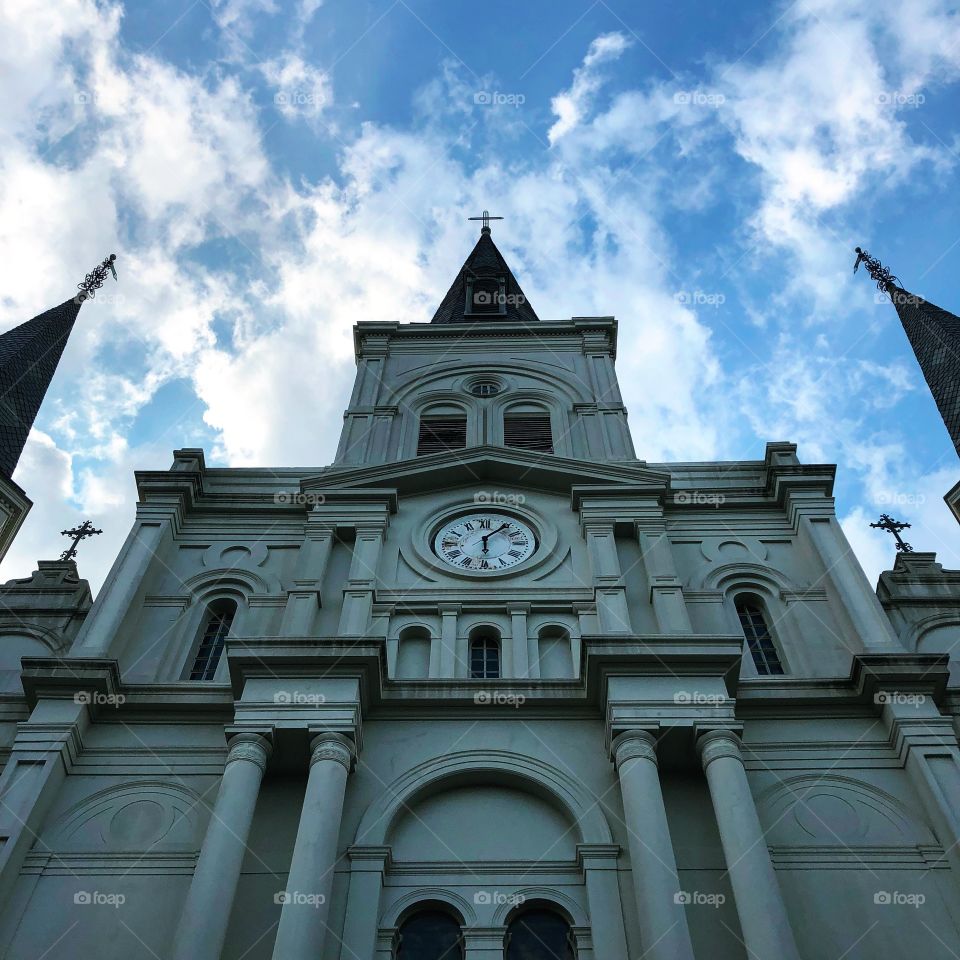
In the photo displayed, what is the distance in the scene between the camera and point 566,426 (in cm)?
2650

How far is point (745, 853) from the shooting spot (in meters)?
14.3

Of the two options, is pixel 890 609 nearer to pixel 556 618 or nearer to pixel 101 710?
pixel 556 618

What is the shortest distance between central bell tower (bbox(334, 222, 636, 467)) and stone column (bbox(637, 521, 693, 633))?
314 centimetres

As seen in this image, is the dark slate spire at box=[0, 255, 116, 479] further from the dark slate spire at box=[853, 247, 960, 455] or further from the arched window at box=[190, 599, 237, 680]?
→ the dark slate spire at box=[853, 247, 960, 455]

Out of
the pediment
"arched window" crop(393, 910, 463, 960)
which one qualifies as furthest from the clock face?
"arched window" crop(393, 910, 463, 960)

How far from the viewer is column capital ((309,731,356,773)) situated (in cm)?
1578

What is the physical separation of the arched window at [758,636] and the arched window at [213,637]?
933 centimetres

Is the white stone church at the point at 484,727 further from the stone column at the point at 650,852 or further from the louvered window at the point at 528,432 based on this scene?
the louvered window at the point at 528,432

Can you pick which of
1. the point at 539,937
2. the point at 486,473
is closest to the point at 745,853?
the point at 539,937

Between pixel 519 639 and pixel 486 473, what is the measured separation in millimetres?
5149

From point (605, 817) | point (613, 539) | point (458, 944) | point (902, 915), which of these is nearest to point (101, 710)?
point (458, 944)

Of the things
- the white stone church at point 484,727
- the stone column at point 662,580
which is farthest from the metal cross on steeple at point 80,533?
the stone column at point 662,580

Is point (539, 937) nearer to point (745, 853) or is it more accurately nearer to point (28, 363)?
point (745, 853)

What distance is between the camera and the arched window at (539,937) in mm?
14781
